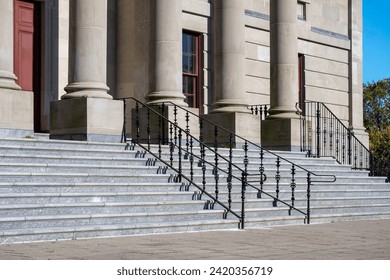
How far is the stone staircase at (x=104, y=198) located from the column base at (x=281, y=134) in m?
5.11

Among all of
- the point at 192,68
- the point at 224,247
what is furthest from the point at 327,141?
the point at 224,247

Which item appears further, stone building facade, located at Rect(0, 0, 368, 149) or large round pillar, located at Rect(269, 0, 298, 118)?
large round pillar, located at Rect(269, 0, 298, 118)

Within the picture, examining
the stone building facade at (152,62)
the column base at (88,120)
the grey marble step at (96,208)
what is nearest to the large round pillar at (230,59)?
the stone building facade at (152,62)

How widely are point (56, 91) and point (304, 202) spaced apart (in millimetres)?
8092

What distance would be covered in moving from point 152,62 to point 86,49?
10.2ft

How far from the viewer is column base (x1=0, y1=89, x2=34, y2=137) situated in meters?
18.2

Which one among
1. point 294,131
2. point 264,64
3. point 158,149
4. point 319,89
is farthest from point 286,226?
point 319,89

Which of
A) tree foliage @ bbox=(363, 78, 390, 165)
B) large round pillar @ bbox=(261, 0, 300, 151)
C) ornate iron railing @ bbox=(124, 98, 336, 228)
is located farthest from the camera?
tree foliage @ bbox=(363, 78, 390, 165)

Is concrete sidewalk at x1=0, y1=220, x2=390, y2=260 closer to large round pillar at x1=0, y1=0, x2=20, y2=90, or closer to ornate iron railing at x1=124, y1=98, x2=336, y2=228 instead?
ornate iron railing at x1=124, y1=98, x2=336, y2=228

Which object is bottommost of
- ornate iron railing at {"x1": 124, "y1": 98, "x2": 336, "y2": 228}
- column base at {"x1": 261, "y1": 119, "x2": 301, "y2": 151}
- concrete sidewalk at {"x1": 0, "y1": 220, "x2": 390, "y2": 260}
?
concrete sidewalk at {"x1": 0, "y1": 220, "x2": 390, "y2": 260}

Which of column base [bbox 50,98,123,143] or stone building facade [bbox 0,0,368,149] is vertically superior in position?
stone building facade [bbox 0,0,368,149]

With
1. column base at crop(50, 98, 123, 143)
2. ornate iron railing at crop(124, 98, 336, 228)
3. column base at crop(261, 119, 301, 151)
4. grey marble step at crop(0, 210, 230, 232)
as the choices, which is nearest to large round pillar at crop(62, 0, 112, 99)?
column base at crop(50, 98, 123, 143)

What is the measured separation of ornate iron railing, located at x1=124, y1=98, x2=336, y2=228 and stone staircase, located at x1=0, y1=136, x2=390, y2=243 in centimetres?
11

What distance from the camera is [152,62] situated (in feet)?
74.9
